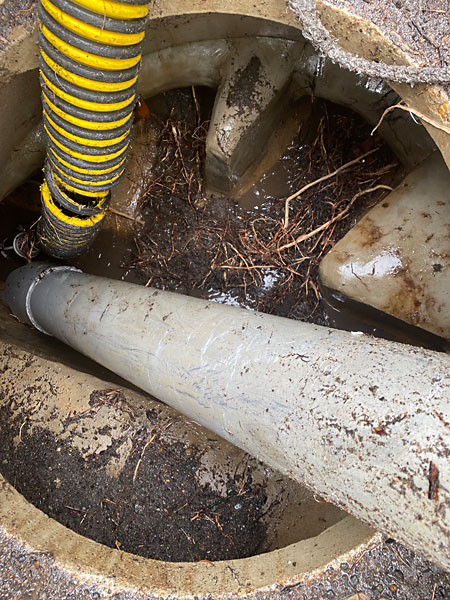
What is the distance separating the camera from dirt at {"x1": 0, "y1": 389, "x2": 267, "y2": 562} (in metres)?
1.95

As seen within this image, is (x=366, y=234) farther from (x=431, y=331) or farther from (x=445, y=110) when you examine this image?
(x=445, y=110)

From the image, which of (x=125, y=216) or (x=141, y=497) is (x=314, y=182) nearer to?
(x=125, y=216)

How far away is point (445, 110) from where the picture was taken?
1465mm

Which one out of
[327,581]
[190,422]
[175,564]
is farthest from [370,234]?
[175,564]

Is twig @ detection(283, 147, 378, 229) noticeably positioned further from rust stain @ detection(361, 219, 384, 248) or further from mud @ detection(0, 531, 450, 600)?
mud @ detection(0, 531, 450, 600)

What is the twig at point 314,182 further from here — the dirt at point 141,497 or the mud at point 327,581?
the mud at point 327,581

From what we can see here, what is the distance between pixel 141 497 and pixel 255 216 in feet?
5.23

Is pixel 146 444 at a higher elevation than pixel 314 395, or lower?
lower

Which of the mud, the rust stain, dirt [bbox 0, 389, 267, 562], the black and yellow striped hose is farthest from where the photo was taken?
the rust stain

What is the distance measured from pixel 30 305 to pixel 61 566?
1.41m

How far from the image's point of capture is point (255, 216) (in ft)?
Answer: 9.47

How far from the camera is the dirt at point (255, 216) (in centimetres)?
271

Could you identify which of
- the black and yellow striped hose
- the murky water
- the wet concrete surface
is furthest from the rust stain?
the wet concrete surface

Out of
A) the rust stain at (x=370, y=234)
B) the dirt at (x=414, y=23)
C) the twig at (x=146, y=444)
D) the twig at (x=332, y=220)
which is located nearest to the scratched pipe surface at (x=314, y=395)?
the twig at (x=146, y=444)
